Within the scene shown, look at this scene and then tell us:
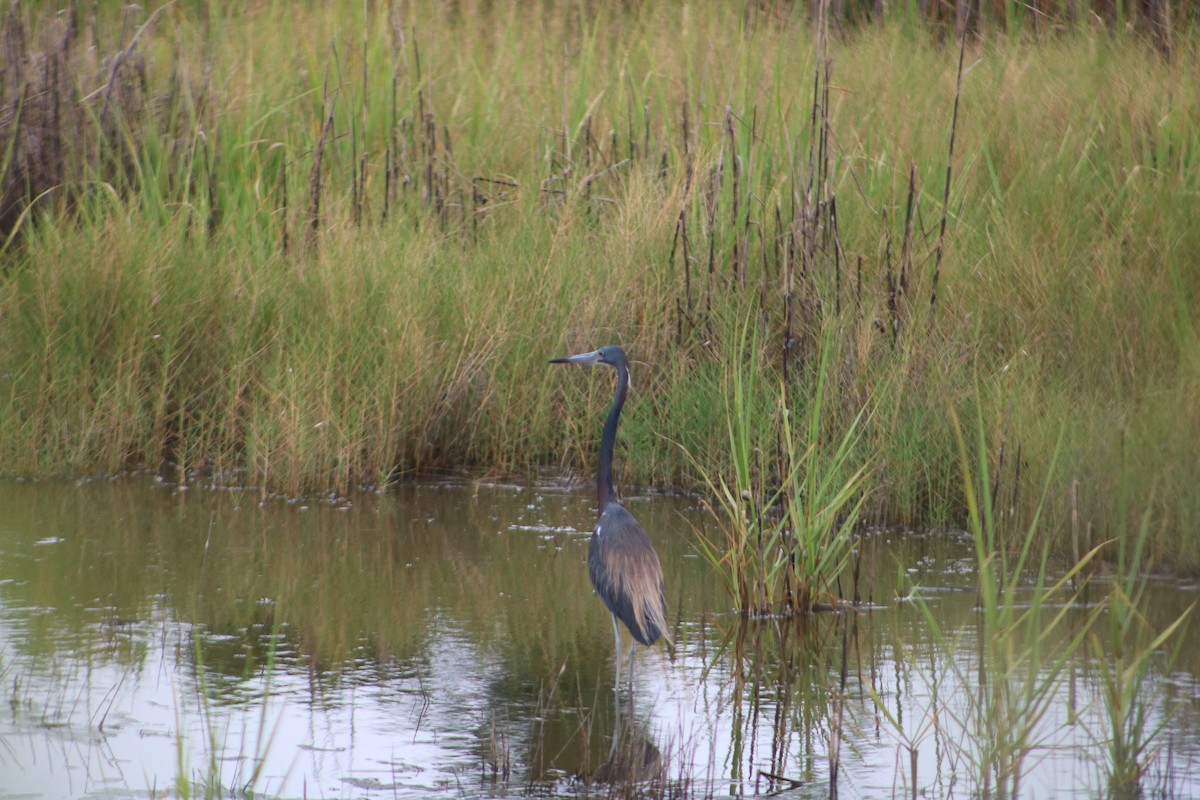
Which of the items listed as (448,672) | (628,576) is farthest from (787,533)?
(448,672)

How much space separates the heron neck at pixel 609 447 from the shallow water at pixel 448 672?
423mm

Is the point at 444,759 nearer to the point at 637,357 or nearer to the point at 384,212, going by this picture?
the point at 637,357

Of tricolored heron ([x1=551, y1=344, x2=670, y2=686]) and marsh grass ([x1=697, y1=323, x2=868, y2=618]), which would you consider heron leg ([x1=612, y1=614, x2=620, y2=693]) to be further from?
marsh grass ([x1=697, y1=323, x2=868, y2=618])

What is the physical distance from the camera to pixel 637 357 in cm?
667

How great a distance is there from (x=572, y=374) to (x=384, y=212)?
165 centimetres

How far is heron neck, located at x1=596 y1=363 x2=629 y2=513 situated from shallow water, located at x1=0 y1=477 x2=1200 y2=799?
423 millimetres

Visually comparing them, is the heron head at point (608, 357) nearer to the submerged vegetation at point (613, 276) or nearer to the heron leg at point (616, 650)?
the submerged vegetation at point (613, 276)

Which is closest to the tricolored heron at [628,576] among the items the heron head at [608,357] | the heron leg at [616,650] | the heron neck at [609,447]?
the heron leg at [616,650]

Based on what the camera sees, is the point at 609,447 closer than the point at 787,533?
No

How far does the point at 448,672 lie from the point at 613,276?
2.98 meters

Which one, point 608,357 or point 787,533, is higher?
point 608,357

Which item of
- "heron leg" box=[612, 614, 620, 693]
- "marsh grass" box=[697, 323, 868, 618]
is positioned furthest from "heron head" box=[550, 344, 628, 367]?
"heron leg" box=[612, 614, 620, 693]

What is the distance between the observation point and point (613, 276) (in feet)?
22.0

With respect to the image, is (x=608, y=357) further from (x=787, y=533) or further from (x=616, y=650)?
(x=616, y=650)
